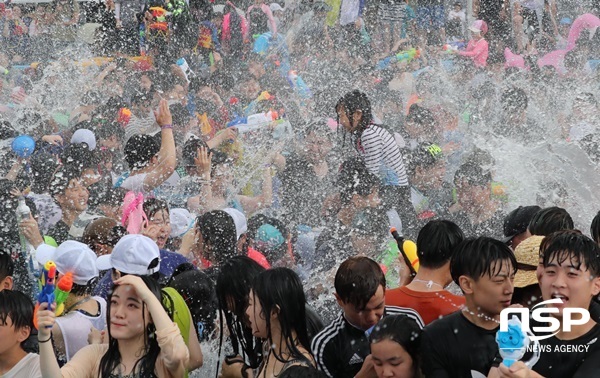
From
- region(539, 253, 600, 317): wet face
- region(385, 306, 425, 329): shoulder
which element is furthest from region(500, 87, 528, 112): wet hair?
region(539, 253, 600, 317): wet face

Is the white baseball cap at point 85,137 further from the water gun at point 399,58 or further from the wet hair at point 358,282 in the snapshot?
the wet hair at point 358,282

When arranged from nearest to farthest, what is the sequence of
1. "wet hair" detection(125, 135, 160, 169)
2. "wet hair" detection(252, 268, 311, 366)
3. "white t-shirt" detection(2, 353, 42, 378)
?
1. "wet hair" detection(252, 268, 311, 366)
2. "white t-shirt" detection(2, 353, 42, 378)
3. "wet hair" detection(125, 135, 160, 169)

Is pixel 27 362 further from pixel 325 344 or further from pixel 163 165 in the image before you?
pixel 163 165

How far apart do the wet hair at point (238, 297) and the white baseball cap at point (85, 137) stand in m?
4.83

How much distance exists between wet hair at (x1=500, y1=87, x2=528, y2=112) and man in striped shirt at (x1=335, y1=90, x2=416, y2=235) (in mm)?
2371

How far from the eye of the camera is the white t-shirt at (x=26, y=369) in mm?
4531

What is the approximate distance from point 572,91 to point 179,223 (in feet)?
19.4

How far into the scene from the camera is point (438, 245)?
195 inches

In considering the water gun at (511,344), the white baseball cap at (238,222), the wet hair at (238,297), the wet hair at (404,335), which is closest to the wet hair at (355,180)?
the white baseball cap at (238,222)

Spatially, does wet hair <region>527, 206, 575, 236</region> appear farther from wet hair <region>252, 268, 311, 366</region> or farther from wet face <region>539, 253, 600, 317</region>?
wet hair <region>252, 268, 311, 366</region>

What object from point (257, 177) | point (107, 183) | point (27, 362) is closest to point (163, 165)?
point (107, 183)

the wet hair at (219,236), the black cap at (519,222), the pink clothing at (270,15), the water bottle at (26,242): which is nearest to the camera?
the black cap at (519,222)

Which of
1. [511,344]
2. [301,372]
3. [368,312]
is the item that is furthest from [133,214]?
[511,344]

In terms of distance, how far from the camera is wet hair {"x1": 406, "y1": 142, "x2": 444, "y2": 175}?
873cm
